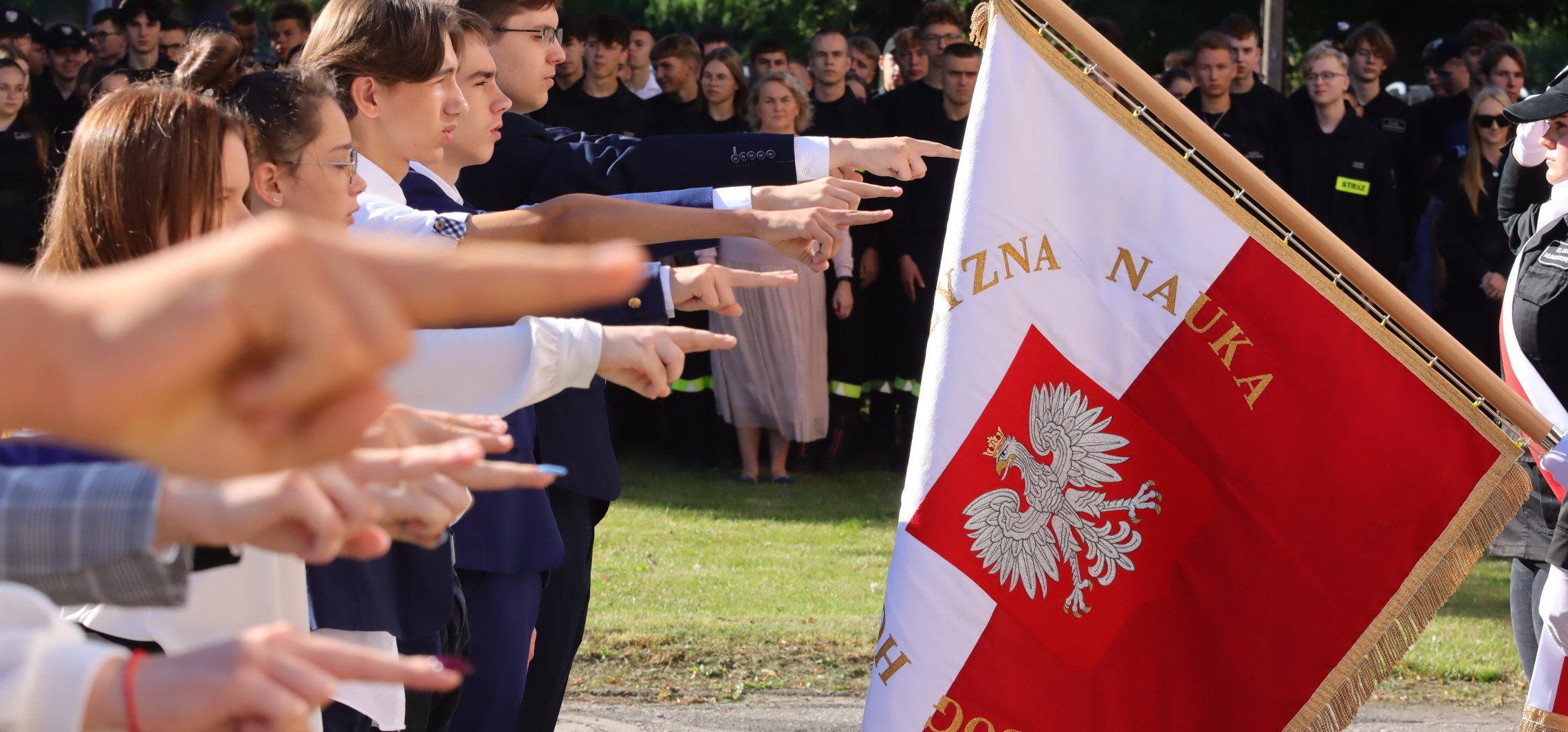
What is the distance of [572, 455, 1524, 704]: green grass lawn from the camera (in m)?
4.66

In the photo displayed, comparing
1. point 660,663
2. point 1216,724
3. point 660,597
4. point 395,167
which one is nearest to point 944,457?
point 1216,724

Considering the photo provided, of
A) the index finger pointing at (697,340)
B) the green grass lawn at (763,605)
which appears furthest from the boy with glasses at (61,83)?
the index finger pointing at (697,340)

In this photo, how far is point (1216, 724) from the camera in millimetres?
2908

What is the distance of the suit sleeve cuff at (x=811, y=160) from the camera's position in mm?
3023

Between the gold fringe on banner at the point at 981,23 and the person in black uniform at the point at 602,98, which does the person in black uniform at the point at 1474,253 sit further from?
the gold fringe on banner at the point at 981,23

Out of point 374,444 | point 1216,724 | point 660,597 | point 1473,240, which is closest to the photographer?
point 374,444

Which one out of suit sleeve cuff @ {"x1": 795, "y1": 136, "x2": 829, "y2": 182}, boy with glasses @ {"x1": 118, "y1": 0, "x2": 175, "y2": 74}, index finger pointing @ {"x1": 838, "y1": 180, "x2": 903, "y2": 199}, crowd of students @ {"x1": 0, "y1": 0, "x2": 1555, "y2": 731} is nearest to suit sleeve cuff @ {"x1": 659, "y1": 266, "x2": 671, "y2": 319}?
crowd of students @ {"x1": 0, "y1": 0, "x2": 1555, "y2": 731}

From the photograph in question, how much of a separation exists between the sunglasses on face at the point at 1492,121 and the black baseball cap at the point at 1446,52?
6.06 ft

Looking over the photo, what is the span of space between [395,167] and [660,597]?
9.90 feet

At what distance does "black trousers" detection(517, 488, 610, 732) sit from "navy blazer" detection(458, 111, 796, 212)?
683 millimetres

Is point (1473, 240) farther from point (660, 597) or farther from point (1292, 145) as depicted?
point (660, 597)

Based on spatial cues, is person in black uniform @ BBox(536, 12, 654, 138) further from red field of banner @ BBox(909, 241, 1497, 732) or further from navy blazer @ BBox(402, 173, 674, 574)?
red field of banner @ BBox(909, 241, 1497, 732)

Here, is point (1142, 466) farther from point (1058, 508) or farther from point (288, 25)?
point (288, 25)

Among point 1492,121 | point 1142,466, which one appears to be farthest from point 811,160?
point 1492,121
